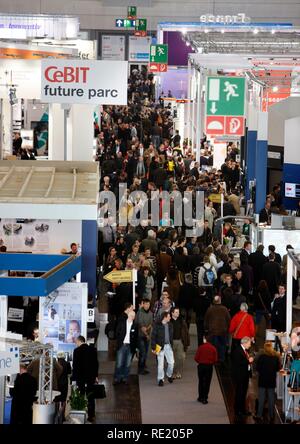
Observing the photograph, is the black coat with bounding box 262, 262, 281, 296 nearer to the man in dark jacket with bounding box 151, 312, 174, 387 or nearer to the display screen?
the man in dark jacket with bounding box 151, 312, 174, 387

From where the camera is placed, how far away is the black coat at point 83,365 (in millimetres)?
12391

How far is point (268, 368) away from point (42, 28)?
28.1 m

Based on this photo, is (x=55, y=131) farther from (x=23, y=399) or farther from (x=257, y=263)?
(x=23, y=399)

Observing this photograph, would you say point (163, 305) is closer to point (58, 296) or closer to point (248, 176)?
point (58, 296)

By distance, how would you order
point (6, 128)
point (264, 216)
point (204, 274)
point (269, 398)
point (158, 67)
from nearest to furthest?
1. point (269, 398)
2. point (204, 274)
3. point (264, 216)
4. point (6, 128)
5. point (158, 67)

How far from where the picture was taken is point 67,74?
17703mm

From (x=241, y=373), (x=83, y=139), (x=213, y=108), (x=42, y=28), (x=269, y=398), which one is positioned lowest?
(x=269, y=398)

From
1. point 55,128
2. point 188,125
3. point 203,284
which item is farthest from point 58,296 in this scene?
point 188,125

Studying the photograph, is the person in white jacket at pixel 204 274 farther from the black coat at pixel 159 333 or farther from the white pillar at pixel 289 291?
the black coat at pixel 159 333

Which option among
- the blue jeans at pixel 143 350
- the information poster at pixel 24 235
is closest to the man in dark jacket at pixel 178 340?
the blue jeans at pixel 143 350

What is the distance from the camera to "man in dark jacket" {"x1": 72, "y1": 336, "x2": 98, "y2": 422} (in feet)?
40.5

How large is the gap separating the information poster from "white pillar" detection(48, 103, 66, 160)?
300 inches

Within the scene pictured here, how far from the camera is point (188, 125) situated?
117ft

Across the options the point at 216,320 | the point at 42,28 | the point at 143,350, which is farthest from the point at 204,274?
the point at 42,28
